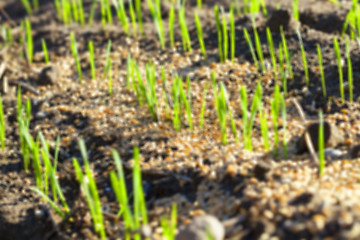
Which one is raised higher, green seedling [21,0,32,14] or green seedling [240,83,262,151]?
green seedling [21,0,32,14]

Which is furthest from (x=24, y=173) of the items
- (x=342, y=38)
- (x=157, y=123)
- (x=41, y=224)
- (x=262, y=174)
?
(x=342, y=38)

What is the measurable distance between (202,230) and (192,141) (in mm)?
629

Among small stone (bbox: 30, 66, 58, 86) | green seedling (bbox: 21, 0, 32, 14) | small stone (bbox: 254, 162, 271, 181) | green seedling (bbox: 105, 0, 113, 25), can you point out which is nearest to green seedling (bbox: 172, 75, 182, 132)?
small stone (bbox: 254, 162, 271, 181)

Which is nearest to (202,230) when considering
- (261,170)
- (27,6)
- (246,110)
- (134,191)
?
(134,191)

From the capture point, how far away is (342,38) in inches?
91.3

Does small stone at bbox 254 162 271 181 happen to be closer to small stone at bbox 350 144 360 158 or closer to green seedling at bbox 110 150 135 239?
small stone at bbox 350 144 360 158

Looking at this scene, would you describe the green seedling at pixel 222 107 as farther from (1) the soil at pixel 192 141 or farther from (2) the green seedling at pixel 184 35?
(2) the green seedling at pixel 184 35

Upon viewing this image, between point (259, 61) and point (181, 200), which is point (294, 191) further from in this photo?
point (259, 61)

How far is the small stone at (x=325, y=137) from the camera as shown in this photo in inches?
63.9

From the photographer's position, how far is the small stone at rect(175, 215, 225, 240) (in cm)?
127

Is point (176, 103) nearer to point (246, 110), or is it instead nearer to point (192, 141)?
point (192, 141)

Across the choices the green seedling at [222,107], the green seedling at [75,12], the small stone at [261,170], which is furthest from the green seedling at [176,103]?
the green seedling at [75,12]

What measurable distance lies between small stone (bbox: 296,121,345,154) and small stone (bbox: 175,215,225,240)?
0.50m

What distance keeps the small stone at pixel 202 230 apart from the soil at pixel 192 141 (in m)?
0.08
